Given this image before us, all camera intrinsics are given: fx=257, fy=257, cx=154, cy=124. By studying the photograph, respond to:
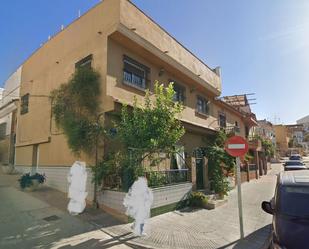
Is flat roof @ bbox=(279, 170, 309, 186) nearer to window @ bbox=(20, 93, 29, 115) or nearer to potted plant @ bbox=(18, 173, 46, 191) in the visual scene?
potted plant @ bbox=(18, 173, 46, 191)

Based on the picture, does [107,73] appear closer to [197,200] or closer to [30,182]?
[197,200]

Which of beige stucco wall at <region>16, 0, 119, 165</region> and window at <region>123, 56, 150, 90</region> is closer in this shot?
beige stucco wall at <region>16, 0, 119, 165</region>

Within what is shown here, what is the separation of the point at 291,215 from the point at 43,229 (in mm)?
6461

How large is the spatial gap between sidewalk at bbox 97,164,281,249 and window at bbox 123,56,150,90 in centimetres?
594

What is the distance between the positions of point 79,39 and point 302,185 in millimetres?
11667

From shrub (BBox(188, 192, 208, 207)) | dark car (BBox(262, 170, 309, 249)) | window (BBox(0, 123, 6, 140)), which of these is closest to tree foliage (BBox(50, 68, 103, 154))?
shrub (BBox(188, 192, 208, 207))

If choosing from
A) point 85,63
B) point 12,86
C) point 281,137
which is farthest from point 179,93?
point 281,137

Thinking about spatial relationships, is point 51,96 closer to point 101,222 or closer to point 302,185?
point 101,222

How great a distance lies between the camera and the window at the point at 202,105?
17.8 metres

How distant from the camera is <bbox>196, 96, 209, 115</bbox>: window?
1779 cm

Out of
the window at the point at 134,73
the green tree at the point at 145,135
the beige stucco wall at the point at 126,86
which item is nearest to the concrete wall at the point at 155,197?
the green tree at the point at 145,135

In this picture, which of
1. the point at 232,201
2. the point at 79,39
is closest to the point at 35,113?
the point at 79,39

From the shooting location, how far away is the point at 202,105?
1839 centimetres

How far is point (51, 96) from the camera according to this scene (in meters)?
13.6
